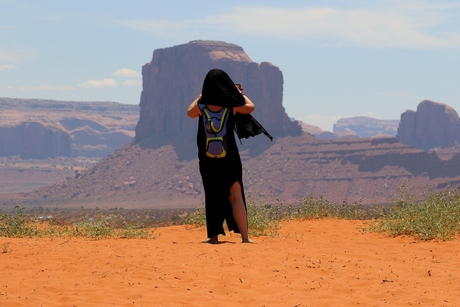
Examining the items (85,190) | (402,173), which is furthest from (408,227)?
(85,190)

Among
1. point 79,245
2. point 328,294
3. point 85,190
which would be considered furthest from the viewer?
point 85,190

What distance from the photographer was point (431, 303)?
7.73 m

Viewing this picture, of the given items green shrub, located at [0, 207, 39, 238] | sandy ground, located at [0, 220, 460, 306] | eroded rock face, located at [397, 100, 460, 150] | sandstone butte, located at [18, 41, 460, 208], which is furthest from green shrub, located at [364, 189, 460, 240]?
eroded rock face, located at [397, 100, 460, 150]

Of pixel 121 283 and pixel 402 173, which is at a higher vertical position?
pixel 121 283

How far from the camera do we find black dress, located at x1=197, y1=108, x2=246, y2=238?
11.2 metres

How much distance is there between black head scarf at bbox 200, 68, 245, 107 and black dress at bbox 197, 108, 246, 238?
0.16 metres

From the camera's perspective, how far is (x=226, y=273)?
351 inches

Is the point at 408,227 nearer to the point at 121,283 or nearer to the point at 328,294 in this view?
the point at 328,294

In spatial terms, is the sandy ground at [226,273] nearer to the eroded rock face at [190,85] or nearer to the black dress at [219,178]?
the black dress at [219,178]

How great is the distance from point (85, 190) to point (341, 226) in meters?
110

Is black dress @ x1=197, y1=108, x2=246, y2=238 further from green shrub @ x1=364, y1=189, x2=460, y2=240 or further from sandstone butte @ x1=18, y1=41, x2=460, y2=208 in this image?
sandstone butte @ x1=18, y1=41, x2=460, y2=208

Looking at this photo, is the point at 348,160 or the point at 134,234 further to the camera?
the point at 348,160

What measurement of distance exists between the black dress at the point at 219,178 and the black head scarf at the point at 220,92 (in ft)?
0.51

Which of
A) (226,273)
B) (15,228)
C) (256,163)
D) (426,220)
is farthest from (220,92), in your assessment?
(256,163)
